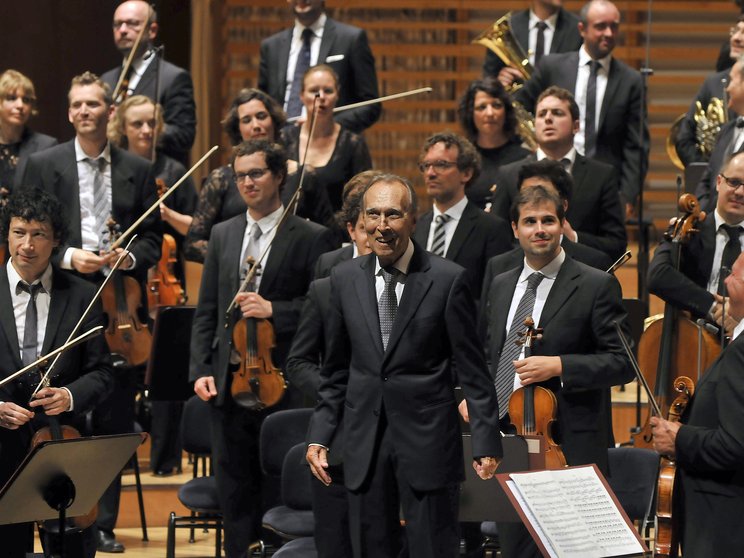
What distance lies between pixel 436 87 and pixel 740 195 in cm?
433

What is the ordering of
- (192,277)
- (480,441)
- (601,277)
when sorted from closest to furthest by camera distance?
(480,441) → (601,277) → (192,277)

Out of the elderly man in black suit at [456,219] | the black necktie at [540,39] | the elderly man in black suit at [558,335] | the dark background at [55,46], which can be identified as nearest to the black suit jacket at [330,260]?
the elderly man in black suit at [456,219]

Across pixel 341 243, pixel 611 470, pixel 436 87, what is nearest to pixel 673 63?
pixel 436 87

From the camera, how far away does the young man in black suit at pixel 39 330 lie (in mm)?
4180

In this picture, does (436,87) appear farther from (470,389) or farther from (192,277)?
(470,389)

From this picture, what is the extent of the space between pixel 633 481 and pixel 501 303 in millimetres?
681

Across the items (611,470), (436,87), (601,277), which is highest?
(436,87)

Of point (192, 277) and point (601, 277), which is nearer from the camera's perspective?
point (601, 277)

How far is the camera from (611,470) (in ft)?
14.3

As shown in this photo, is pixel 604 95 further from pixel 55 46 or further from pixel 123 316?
pixel 55 46

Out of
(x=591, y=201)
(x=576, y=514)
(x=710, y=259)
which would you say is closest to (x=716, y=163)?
(x=591, y=201)

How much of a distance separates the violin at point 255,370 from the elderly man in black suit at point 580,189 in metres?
1.01

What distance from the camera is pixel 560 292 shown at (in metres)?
4.14

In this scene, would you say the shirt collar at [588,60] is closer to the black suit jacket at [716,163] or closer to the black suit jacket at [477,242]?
the black suit jacket at [716,163]
